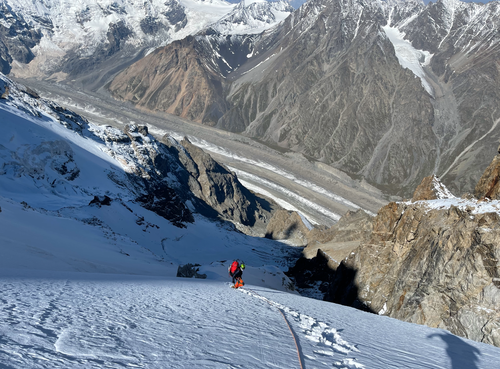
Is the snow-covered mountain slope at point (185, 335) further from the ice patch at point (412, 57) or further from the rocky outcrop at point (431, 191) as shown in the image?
the ice patch at point (412, 57)

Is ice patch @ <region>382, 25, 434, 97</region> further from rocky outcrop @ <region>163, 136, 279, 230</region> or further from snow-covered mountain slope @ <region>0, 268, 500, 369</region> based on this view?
snow-covered mountain slope @ <region>0, 268, 500, 369</region>

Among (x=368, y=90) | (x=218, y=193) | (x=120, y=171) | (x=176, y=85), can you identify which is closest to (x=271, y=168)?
(x=218, y=193)

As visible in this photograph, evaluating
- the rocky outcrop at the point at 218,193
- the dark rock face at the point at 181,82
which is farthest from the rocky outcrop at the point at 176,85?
the rocky outcrop at the point at 218,193

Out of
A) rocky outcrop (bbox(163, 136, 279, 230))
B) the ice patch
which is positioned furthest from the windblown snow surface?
the ice patch

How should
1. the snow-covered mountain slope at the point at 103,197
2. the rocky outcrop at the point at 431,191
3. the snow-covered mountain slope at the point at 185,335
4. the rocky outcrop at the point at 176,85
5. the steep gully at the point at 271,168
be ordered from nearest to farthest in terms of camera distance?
the snow-covered mountain slope at the point at 185,335 → the snow-covered mountain slope at the point at 103,197 → the rocky outcrop at the point at 431,191 → the steep gully at the point at 271,168 → the rocky outcrop at the point at 176,85

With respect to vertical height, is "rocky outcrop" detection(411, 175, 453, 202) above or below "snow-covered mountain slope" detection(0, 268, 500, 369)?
above

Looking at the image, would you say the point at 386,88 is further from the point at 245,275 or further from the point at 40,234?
the point at 40,234

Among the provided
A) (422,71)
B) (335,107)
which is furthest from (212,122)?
(422,71)
